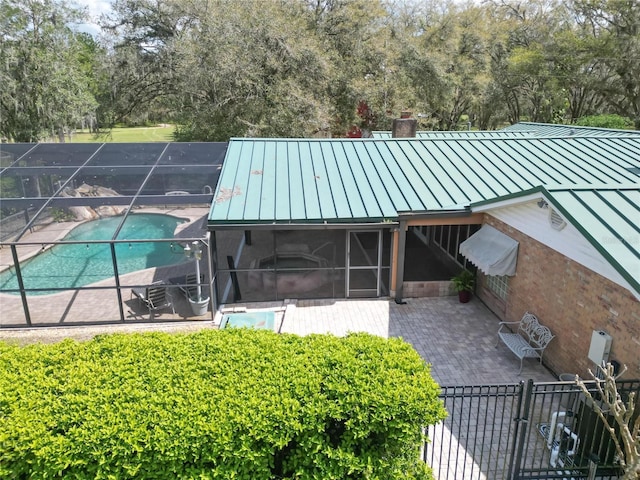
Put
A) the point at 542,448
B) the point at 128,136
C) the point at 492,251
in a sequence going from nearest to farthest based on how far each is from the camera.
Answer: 1. the point at 542,448
2. the point at 492,251
3. the point at 128,136

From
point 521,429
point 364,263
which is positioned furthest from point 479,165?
point 521,429

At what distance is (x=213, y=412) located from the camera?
5.09 metres

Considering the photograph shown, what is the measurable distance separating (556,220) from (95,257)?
1141 centimetres

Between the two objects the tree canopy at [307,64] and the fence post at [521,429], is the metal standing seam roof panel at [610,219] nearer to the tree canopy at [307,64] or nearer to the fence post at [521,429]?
the fence post at [521,429]

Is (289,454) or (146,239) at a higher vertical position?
(146,239)

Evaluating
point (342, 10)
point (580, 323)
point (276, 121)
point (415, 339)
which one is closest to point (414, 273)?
point (415, 339)

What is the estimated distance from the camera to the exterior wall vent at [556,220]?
872 centimetres

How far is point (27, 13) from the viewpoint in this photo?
82.2 feet

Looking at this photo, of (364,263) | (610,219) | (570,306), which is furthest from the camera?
A: (364,263)

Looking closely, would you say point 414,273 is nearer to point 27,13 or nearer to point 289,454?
point 289,454

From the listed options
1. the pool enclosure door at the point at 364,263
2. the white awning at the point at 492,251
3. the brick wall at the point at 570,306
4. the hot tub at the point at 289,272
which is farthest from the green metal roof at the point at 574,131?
the hot tub at the point at 289,272

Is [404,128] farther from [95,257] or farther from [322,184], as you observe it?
[95,257]

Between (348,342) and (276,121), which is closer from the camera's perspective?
(348,342)

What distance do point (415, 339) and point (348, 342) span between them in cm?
522
